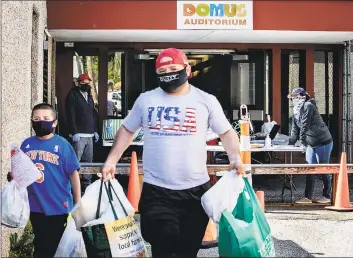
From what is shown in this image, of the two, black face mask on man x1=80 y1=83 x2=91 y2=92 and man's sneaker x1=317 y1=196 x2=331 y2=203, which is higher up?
black face mask on man x1=80 y1=83 x2=91 y2=92

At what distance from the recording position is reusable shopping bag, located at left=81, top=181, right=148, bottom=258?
5031 millimetres

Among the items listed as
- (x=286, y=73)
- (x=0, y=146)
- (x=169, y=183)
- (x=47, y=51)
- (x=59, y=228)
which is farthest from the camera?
(x=286, y=73)

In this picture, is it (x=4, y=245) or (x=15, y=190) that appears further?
(x=4, y=245)

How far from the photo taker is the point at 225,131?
5.02m

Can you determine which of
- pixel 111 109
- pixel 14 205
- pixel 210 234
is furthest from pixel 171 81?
pixel 111 109

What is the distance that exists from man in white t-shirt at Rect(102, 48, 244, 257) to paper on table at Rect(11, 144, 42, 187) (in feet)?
1.94

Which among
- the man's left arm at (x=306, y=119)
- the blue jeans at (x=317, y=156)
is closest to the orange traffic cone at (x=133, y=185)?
the man's left arm at (x=306, y=119)

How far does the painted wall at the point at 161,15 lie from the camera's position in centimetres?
1316

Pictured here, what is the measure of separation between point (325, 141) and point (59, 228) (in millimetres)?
6110

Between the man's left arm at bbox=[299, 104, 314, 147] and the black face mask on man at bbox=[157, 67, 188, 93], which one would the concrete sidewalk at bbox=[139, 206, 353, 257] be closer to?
the man's left arm at bbox=[299, 104, 314, 147]

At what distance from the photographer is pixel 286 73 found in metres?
15.7

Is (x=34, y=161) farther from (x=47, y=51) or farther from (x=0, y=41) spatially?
(x=47, y=51)

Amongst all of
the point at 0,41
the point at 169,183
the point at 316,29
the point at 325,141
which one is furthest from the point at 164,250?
the point at 316,29

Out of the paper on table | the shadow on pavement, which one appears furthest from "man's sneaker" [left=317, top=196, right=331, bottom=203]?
the paper on table
